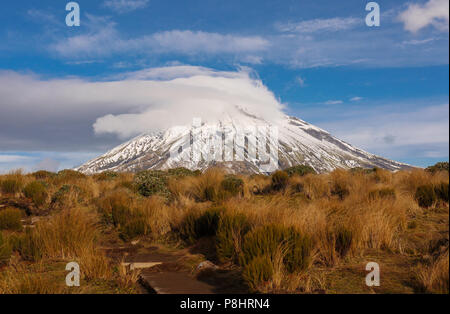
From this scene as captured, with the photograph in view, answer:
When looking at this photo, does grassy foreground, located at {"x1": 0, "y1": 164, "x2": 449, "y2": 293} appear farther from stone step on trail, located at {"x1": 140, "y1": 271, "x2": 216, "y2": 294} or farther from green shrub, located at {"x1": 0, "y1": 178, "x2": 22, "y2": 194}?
green shrub, located at {"x1": 0, "y1": 178, "x2": 22, "y2": 194}

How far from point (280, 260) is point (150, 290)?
6.32ft

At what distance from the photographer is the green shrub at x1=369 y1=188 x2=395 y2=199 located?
9183 mm

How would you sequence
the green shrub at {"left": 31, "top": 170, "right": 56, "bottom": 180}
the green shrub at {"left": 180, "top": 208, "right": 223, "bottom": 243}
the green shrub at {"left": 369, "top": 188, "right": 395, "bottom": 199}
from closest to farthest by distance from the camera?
the green shrub at {"left": 180, "top": 208, "right": 223, "bottom": 243} < the green shrub at {"left": 369, "top": 188, "right": 395, "bottom": 199} < the green shrub at {"left": 31, "top": 170, "right": 56, "bottom": 180}

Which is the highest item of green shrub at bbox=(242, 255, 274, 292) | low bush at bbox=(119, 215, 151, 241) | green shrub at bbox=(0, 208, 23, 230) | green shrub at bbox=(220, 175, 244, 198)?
green shrub at bbox=(220, 175, 244, 198)

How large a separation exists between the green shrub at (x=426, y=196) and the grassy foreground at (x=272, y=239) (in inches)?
0.9

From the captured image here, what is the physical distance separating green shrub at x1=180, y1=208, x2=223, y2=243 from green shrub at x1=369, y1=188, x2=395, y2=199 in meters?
3.78

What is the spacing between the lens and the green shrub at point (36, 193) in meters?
13.2

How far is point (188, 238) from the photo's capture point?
27.8 ft

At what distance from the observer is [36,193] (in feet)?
44.2

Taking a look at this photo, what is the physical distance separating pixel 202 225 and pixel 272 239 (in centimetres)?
319

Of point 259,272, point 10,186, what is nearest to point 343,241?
point 259,272

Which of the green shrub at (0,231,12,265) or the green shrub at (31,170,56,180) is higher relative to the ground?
the green shrub at (31,170,56,180)

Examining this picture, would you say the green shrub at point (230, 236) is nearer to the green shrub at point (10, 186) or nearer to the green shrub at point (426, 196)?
the green shrub at point (426, 196)

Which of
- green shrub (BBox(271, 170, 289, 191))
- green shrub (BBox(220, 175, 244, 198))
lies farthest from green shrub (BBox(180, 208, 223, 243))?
green shrub (BBox(271, 170, 289, 191))
